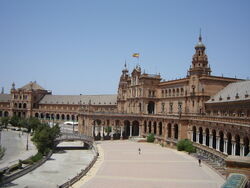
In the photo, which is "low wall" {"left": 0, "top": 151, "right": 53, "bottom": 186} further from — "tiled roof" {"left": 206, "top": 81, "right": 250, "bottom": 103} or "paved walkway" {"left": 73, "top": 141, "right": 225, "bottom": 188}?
"tiled roof" {"left": 206, "top": 81, "right": 250, "bottom": 103}

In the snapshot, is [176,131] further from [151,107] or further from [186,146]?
[151,107]

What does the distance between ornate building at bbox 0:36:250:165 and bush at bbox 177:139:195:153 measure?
5.55 ft

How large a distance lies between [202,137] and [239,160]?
184 feet

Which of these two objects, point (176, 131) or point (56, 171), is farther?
point (176, 131)

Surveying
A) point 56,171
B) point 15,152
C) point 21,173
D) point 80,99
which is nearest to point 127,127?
point 15,152

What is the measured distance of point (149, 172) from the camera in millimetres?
45562

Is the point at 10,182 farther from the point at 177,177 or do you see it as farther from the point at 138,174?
the point at 177,177

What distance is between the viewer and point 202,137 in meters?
65.4

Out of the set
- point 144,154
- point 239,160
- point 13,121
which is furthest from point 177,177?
point 13,121

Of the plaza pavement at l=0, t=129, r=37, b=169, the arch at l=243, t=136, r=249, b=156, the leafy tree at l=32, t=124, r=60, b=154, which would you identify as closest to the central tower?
the arch at l=243, t=136, r=249, b=156

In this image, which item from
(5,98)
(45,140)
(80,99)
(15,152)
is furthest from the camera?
(5,98)

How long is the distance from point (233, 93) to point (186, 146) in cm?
1558

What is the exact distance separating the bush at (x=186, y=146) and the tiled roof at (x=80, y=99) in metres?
65.0

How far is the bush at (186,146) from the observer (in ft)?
208
